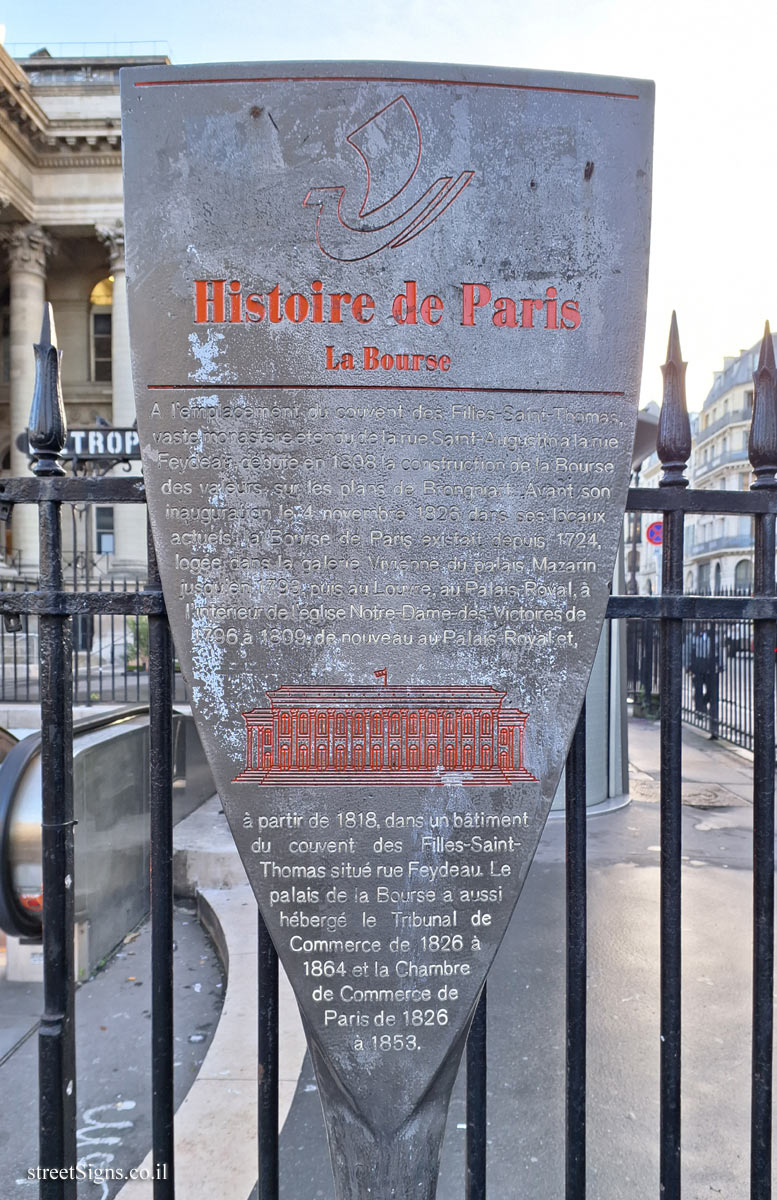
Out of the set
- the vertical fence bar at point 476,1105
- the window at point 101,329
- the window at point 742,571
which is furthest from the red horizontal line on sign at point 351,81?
the window at point 742,571

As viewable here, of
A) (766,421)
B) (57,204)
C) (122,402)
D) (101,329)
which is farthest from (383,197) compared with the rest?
(101,329)

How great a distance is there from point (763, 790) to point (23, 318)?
95.2ft

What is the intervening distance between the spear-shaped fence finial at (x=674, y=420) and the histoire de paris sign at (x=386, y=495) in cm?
27

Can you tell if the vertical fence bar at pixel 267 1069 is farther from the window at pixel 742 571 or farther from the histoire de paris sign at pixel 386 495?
the window at pixel 742 571

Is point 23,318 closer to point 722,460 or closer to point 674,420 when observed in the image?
point 674,420

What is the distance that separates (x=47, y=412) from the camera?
1828 millimetres

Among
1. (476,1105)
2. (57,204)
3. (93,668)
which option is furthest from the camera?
(57,204)

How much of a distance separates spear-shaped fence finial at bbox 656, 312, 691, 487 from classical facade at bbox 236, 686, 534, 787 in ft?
2.43

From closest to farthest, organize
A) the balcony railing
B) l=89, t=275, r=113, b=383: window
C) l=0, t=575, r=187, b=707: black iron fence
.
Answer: l=0, t=575, r=187, b=707: black iron fence
l=89, t=275, r=113, b=383: window
the balcony railing

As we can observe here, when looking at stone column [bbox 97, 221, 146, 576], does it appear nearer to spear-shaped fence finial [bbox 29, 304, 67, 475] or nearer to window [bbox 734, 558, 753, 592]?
spear-shaped fence finial [bbox 29, 304, 67, 475]

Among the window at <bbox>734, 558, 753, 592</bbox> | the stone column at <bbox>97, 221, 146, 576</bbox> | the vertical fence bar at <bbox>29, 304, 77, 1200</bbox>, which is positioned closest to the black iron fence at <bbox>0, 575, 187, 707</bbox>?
the stone column at <bbox>97, 221, 146, 576</bbox>

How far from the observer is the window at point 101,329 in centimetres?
2978

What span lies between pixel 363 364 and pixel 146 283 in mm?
494

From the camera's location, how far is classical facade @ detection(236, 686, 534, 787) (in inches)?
63.2
